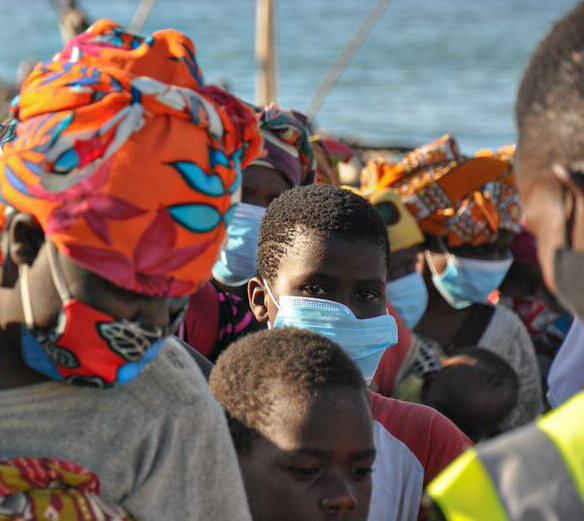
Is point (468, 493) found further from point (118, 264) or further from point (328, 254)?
point (328, 254)

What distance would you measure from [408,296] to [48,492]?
145 inches

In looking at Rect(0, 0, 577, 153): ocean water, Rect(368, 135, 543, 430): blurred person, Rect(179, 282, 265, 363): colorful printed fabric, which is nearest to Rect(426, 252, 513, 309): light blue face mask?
Rect(368, 135, 543, 430): blurred person

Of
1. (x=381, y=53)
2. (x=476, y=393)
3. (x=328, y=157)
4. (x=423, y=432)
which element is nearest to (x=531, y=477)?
(x=423, y=432)

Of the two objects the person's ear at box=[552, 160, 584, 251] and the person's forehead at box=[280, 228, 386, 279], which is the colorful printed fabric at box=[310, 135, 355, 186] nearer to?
the person's forehead at box=[280, 228, 386, 279]

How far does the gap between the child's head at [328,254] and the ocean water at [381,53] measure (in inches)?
154

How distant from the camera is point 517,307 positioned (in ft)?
21.8

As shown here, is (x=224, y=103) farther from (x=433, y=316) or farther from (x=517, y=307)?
(x=517, y=307)

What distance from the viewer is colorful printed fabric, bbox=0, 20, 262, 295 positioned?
2064 millimetres

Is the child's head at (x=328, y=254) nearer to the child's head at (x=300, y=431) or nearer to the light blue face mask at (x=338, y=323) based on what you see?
the light blue face mask at (x=338, y=323)

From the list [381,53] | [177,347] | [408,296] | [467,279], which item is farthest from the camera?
[381,53]

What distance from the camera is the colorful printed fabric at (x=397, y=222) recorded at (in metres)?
5.61

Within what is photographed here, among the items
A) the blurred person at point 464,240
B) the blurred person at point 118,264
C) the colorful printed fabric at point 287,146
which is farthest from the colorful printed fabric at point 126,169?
the blurred person at point 464,240

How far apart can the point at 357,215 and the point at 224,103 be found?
132 cm

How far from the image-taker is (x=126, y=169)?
2066 millimetres
